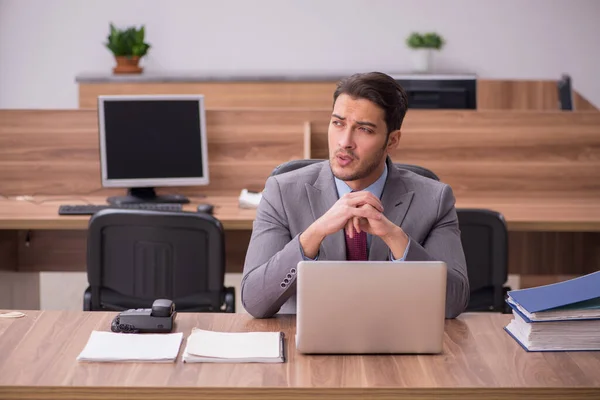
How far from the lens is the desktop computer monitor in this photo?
12.3 feet

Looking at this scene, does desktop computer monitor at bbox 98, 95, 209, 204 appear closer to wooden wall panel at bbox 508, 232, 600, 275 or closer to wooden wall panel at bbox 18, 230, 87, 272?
wooden wall panel at bbox 18, 230, 87, 272

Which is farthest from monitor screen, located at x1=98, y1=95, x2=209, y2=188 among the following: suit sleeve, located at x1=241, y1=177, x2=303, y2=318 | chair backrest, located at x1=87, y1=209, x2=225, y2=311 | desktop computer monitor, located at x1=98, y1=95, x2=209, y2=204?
suit sleeve, located at x1=241, y1=177, x2=303, y2=318

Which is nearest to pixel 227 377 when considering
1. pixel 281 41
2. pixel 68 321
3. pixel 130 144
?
pixel 68 321

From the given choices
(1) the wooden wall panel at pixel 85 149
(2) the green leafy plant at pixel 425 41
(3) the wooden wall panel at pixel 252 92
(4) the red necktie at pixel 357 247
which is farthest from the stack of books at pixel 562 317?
(2) the green leafy plant at pixel 425 41

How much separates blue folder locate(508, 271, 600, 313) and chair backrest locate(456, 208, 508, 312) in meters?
1.06

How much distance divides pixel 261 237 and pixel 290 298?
161 millimetres

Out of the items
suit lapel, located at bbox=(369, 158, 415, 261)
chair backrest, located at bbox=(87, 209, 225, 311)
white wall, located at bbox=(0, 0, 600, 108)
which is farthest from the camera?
white wall, located at bbox=(0, 0, 600, 108)

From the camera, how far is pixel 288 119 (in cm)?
391

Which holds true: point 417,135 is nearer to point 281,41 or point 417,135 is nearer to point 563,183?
point 563,183

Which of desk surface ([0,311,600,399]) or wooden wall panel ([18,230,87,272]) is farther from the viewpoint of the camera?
wooden wall panel ([18,230,87,272])

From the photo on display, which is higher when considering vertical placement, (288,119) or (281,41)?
(281,41)

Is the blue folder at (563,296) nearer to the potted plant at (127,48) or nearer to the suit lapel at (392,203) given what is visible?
the suit lapel at (392,203)

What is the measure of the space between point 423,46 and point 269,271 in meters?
5.14

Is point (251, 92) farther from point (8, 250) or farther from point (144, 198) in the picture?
point (8, 250)
